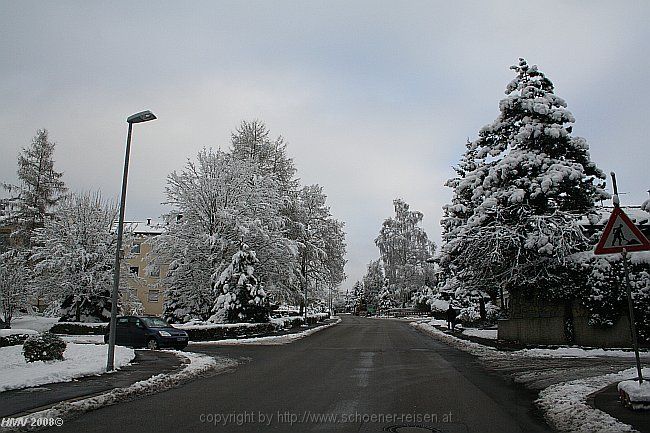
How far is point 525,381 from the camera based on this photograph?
40.0 feet

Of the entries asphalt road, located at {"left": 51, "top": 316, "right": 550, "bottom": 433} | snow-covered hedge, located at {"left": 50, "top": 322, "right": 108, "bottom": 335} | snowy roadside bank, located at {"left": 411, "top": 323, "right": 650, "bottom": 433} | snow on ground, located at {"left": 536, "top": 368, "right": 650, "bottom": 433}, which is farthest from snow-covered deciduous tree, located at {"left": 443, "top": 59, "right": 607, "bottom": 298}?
snow-covered hedge, located at {"left": 50, "top": 322, "right": 108, "bottom": 335}

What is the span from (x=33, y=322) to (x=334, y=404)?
1494 inches

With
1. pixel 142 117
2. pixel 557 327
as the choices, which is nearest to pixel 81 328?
pixel 142 117

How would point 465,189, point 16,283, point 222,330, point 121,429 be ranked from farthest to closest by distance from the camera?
1. point 16,283
2. point 222,330
3. point 465,189
4. point 121,429

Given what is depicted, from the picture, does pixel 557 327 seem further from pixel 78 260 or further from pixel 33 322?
pixel 33 322

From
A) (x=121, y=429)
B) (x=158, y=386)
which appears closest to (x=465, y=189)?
(x=158, y=386)

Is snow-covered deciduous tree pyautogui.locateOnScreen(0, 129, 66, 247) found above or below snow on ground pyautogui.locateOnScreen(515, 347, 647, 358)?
above

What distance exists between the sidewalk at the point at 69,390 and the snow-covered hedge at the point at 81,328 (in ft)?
67.0

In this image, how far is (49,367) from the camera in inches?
541

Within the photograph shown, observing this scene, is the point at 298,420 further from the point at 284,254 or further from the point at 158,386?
the point at 284,254

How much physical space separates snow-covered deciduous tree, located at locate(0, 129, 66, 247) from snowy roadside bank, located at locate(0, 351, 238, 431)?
39537 millimetres

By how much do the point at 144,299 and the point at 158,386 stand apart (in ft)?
198

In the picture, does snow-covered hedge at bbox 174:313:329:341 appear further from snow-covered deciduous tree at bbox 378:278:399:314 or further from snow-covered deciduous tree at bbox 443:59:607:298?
snow-covered deciduous tree at bbox 378:278:399:314

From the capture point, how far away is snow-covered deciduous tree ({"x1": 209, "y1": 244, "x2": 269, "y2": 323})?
1277 inches
